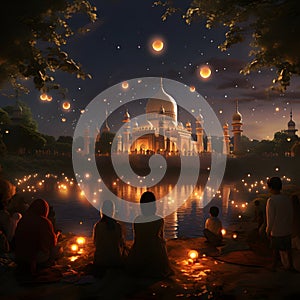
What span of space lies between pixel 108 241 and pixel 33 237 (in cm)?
134

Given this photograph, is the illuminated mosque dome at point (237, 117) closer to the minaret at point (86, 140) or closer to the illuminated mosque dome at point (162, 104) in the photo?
the illuminated mosque dome at point (162, 104)

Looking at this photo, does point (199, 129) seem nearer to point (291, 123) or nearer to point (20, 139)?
point (291, 123)

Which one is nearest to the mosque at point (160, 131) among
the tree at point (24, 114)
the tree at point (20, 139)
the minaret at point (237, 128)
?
the minaret at point (237, 128)

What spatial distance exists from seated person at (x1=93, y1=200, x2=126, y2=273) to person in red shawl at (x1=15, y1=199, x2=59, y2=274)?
36.4 inches

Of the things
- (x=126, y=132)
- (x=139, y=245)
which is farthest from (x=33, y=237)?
(x=126, y=132)

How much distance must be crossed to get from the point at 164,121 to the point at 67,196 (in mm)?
45655

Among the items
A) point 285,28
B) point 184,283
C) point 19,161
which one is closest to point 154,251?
point 184,283

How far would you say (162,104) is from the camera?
2675 inches

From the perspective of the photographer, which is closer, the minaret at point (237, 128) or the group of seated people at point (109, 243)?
the group of seated people at point (109, 243)

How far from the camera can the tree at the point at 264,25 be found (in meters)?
7.62

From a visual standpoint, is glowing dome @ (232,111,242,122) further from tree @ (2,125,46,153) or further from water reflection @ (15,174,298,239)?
water reflection @ (15,174,298,239)

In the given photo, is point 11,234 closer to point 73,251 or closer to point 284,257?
point 73,251

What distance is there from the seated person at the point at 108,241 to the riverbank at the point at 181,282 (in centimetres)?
30

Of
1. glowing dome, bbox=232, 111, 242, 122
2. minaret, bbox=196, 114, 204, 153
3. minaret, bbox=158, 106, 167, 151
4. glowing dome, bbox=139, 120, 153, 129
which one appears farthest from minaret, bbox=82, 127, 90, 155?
glowing dome, bbox=232, 111, 242, 122
